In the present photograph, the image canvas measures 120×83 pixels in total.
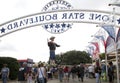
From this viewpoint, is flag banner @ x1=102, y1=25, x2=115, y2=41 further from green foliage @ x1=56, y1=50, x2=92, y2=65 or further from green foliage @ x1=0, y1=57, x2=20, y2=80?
green foliage @ x1=56, y1=50, x2=92, y2=65

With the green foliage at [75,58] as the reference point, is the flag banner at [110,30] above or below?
below

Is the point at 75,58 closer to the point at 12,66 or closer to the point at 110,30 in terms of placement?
the point at 12,66

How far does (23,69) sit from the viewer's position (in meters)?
22.9

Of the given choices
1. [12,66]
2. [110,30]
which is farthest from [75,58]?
[110,30]

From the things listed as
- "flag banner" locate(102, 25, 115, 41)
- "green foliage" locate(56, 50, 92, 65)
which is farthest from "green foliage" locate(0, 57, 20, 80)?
"green foliage" locate(56, 50, 92, 65)

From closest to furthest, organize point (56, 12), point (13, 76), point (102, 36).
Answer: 1. point (56, 12)
2. point (102, 36)
3. point (13, 76)

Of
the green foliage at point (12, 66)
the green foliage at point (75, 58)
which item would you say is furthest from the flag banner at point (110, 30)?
the green foliage at point (75, 58)

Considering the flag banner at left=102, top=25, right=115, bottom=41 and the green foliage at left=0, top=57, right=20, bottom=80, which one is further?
the green foliage at left=0, top=57, right=20, bottom=80

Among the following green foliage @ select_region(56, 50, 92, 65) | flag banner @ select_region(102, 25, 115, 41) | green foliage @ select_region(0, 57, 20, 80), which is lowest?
green foliage @ select_region(0, 57, 20, 80)

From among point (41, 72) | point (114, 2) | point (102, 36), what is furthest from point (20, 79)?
point (102, 36)

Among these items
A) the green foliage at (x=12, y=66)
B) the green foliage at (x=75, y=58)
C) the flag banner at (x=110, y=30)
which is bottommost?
the green foliage at (x=12, y=66)

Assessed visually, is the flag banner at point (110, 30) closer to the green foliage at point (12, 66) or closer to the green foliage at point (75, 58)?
the green foliage at point (12, 66)

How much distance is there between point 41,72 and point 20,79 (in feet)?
11.0

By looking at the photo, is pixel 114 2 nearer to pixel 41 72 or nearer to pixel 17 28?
pixel 41 72
